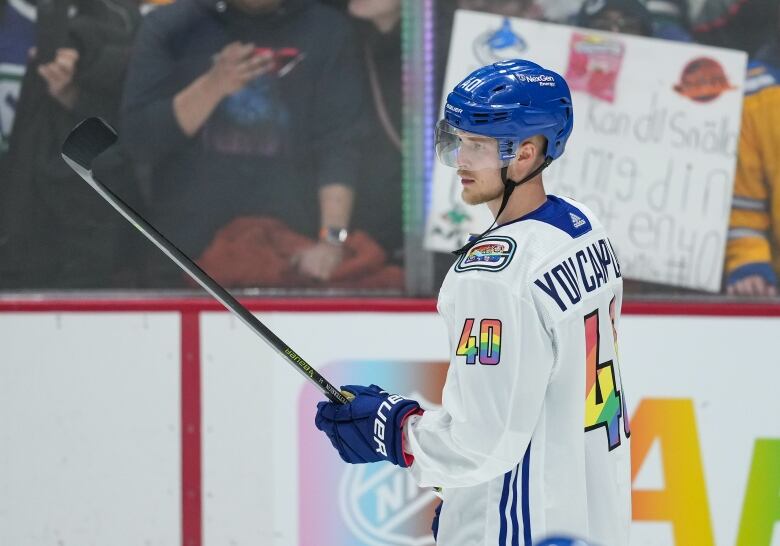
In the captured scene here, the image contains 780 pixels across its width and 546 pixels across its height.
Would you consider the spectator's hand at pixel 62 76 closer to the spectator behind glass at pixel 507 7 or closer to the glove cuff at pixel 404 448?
the spectator behind glass at pixel 507 7

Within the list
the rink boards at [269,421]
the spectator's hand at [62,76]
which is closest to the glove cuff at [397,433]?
Result: the rink boards at [269,421]

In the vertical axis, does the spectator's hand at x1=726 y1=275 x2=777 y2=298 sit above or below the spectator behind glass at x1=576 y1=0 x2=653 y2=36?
below

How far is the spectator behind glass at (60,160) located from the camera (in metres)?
3.48

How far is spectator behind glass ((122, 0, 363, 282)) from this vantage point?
3.48 metres

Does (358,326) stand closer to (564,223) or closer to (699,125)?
(699,125)

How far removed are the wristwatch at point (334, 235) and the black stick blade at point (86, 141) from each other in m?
1.38

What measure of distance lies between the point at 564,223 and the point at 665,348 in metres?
1.47

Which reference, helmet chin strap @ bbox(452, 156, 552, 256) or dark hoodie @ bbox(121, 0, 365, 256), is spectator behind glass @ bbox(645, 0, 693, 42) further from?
helmet chin strap @ bbox(452, 156, 552, 256)

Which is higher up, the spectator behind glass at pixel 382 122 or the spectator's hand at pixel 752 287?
the spectator behind glass at pixel 382 122

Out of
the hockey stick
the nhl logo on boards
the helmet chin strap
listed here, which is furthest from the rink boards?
the helmet chin strap

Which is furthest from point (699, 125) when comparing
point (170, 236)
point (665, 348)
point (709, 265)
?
point (170, 236)

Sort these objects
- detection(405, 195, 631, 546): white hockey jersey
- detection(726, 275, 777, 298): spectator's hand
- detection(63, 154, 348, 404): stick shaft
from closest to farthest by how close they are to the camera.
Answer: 1. detection(405, 195, 631, 546): white hockey jersey
2. detection(63, 154, 348, 404): stick shaft
3. detection(726, 275, 777, 298): spectator's hand

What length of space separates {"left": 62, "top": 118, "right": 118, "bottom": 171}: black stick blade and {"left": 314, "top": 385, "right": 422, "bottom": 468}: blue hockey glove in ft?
2.05

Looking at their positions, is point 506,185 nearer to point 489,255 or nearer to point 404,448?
point 489,255
